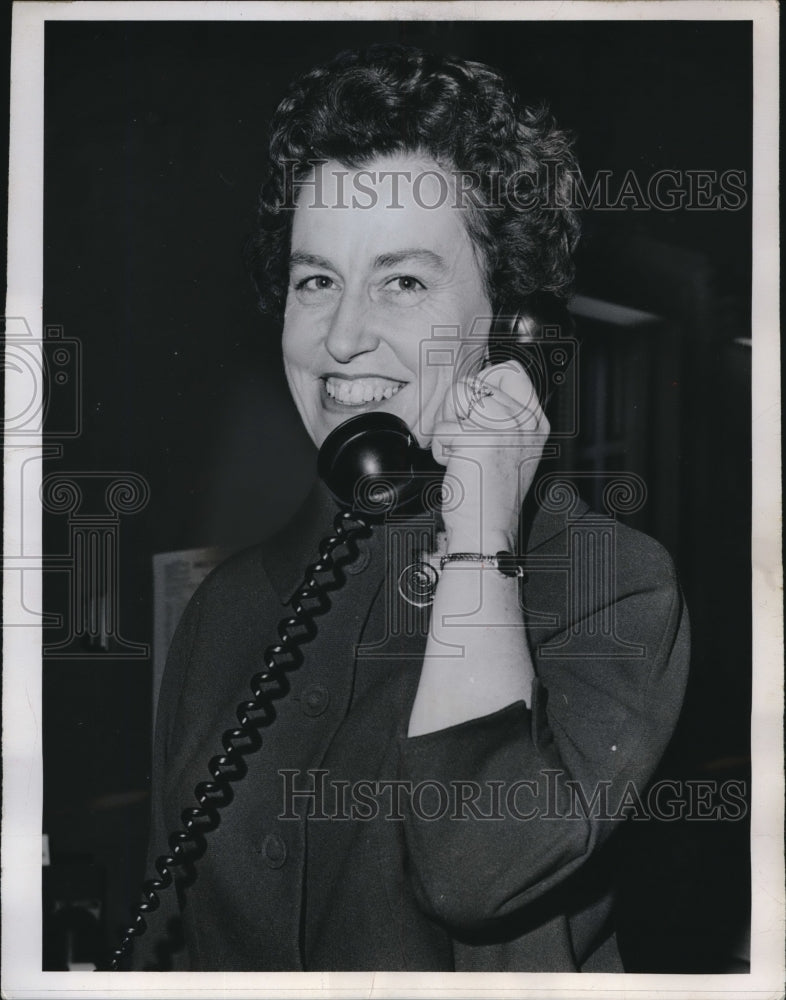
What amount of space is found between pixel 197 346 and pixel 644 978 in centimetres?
78

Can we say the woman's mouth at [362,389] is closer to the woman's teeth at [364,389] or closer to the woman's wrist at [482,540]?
the woman's teeth at [364,389]

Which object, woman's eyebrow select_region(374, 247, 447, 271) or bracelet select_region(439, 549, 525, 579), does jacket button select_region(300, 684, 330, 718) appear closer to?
bracelet select_region(439, 549, 525, 579)

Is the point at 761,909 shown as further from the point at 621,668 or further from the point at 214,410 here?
the point at 214,410

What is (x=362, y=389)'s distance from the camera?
0.99 metres

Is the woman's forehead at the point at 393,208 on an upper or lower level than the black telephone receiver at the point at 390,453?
upper

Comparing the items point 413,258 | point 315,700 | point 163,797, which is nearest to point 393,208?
point 413,258

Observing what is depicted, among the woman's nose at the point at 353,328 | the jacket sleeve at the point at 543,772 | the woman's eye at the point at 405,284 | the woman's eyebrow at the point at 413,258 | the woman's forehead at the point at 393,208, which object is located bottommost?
the jacket sleeve at the point at 543,772

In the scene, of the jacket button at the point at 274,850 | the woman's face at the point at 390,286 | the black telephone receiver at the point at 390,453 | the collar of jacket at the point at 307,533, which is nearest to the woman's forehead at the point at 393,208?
the woman's face at the point at 390,286

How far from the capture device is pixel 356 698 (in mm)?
972

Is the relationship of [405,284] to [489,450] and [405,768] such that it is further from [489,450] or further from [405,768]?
[405,768]

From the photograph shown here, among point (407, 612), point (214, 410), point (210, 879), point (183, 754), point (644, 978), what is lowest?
point (644, 978)

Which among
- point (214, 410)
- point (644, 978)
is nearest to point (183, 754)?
point (214, 410)

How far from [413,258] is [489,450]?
202 mm

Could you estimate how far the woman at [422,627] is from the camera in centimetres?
96
